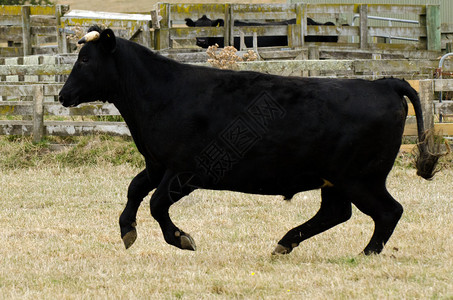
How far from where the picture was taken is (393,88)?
5961 mm

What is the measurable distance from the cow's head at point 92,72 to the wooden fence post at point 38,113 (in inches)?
229

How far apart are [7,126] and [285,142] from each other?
24.0ft

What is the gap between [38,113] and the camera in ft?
39.0

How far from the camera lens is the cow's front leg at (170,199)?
19.2ft

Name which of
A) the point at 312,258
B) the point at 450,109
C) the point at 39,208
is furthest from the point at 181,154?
the point at 450,109

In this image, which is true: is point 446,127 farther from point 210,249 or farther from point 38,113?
point 38,113

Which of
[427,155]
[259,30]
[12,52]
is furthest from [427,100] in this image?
[12,52]

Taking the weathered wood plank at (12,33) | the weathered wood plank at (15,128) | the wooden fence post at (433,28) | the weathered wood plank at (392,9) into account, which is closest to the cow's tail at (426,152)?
the weathered wood plank at (15,128)

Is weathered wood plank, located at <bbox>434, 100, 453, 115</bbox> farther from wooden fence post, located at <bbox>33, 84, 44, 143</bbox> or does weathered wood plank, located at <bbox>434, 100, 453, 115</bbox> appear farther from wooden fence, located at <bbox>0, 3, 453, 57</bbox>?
wooden fence post, located at <bbox>33, 84, 44, 143</bbox>

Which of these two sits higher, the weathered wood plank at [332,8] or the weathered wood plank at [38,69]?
the weathered wood plank at [332,8]

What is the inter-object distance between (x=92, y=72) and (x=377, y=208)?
251cm

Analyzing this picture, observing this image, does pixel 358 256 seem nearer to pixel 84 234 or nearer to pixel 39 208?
pixel 84 234

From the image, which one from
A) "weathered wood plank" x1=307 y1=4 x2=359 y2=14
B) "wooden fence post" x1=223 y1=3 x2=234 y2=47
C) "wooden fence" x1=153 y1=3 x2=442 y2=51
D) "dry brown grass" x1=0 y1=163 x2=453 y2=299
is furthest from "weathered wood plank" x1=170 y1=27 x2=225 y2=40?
"dry brown grass" x1=0 y1=163 x2=453 y2=299

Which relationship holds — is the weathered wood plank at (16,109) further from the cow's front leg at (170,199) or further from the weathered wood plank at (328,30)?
the weathered wood plank at (328,30)
